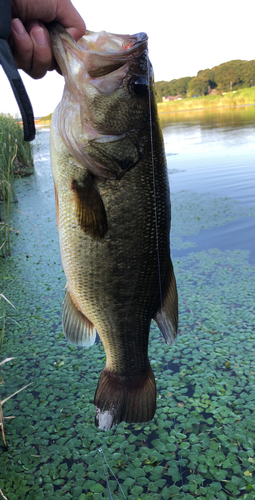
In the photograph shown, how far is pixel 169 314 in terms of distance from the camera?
1.46 meters

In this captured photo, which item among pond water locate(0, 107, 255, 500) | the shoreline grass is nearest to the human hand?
pond water locate(0, 107, 255, 500)

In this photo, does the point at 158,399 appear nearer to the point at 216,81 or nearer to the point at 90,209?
the point at 90,209

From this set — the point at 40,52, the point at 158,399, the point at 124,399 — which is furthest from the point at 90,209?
the point at 158,399

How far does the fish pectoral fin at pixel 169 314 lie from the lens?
1440 millimetres

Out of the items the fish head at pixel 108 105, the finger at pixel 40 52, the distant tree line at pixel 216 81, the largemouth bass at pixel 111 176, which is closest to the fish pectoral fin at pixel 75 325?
the largemouth bass at pixel 111 176

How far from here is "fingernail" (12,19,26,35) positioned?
1086 millimetres

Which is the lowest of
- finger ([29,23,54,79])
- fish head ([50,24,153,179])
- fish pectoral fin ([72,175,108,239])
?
fish pectoral fin ([72,175,108,239])

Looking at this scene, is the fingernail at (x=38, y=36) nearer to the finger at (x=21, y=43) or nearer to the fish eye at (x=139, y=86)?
the finger at (x=21, y=43)

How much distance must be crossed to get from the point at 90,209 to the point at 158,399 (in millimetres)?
1615

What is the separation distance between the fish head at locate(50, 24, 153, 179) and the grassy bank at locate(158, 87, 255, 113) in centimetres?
4926

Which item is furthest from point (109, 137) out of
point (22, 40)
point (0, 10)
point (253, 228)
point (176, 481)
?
point (253, 228)

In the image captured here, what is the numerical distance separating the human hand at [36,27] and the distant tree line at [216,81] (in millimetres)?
70916

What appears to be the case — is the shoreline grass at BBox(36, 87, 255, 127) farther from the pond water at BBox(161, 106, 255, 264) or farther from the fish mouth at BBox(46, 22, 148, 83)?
the fish mouth at BBox(46, 22, 148, 83)

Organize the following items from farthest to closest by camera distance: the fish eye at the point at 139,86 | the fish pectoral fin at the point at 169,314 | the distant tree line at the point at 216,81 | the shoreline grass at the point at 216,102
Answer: the distant tree line at the point at 216,81 < the shoreline grass at the point at 216,102 < the fish pectoral fin at the point at 169,314 < the fish eye at the point at 139,86
